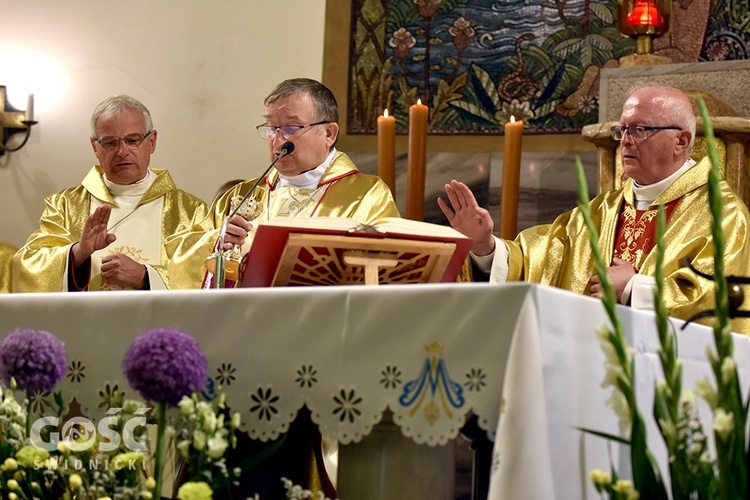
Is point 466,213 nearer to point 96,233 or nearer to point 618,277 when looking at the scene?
point 618,277

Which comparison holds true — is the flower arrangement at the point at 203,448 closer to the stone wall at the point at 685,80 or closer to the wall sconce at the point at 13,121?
the stone wall at the point at 685,80

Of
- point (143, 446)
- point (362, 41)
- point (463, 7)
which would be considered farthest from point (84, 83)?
point (143, 446)

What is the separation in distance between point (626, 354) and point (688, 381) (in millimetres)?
851

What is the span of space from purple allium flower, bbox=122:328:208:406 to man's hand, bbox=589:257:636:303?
195cm

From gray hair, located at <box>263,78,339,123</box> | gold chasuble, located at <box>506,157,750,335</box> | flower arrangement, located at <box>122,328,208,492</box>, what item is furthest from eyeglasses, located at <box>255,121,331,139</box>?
flower arrangement, located at <box>122,328,208,492</box>

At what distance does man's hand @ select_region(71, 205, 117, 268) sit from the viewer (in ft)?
12.7

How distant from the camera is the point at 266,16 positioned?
612 cm

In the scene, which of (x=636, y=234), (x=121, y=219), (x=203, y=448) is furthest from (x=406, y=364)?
(x=121, y=219)

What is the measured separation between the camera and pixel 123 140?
4.78 m

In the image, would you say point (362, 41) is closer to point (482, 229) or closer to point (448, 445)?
point (482, 229)

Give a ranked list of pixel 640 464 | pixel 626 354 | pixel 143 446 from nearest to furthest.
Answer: pixel 626 354 < pixel 640 464 < pixel 143 446

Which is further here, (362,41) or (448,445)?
(362,41)

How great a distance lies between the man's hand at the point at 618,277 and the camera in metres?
3.62

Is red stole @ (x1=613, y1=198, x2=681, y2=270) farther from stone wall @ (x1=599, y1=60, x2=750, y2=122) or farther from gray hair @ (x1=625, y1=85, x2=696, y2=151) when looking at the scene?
stone wall @ (x1=599, y1=60, x2=750, y2=122)
